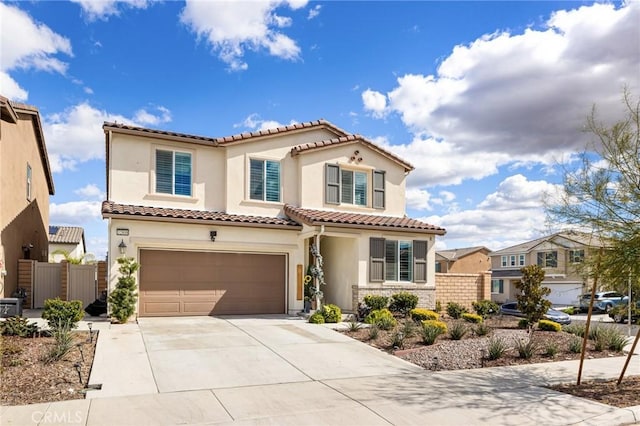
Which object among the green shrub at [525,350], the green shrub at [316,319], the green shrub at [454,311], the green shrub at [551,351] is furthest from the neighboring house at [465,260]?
the green shrub at [525,350]

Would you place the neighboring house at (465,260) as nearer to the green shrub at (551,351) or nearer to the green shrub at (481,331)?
the green shrub at (481,331)

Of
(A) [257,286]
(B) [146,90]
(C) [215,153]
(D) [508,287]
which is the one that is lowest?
(D) [508,287]

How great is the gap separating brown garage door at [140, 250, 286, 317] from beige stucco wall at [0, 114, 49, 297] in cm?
435

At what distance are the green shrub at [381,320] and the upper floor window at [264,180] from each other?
5799 millimetres

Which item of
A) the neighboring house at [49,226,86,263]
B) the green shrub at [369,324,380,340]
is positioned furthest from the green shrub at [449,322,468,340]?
the neighboring house at [49,226,86,263]

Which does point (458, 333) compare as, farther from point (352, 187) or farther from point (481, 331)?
point (352, 187)

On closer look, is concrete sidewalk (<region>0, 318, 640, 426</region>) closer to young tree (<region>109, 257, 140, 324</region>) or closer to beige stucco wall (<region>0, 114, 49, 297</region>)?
young tree (<region>109, 257, 140, 324</region>)

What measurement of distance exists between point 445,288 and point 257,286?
762 cm

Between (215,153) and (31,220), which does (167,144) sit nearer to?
(215,153)

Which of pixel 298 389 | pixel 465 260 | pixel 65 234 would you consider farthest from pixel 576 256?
pixel 465 260

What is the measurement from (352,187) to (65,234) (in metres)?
29.4

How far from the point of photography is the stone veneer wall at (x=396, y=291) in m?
17.6

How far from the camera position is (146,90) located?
16.4m

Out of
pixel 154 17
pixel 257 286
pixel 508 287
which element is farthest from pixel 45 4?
pixel 508 287
